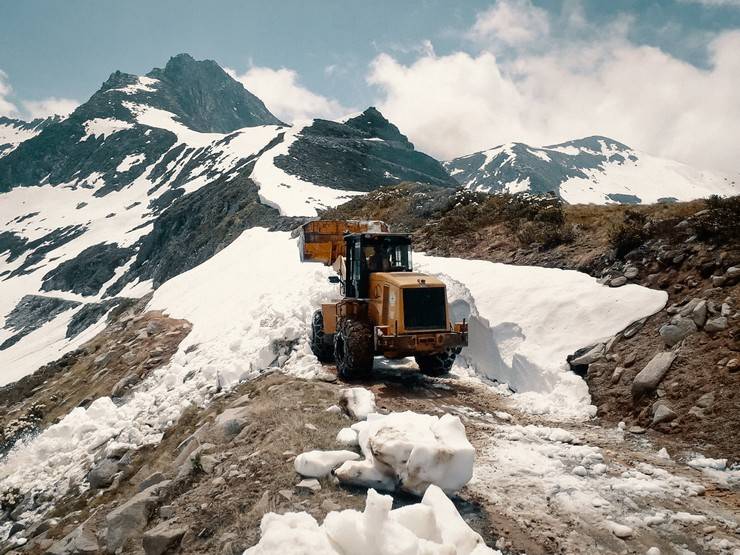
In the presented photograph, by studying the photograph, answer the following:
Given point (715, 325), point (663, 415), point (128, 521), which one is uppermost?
point (715, 325)

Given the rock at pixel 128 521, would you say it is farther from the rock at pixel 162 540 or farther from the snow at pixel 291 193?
the snow at pixel 291 193

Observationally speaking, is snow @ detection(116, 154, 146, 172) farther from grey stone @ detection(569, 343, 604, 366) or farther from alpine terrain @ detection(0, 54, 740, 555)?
grey stone @ detection(569, 343, 604, 366)

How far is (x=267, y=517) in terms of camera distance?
379cm

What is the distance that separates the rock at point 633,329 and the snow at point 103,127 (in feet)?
447

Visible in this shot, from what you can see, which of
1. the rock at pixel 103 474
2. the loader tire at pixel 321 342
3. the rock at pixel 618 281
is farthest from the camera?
the loader tire at pixel 321 342

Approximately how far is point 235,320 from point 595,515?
39.8ft

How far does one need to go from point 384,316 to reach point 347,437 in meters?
3.76

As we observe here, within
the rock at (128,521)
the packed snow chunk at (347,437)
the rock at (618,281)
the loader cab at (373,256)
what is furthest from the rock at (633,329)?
the rock at (128,521)

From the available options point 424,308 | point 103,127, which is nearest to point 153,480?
point 424,308

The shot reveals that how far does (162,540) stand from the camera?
467 centimetres

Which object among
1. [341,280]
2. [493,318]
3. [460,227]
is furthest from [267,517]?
[460,227]

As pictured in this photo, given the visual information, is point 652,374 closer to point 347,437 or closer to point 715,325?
point 715,325

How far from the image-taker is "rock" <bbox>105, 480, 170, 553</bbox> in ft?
17.6

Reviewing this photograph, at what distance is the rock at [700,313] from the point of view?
26.0 feet
